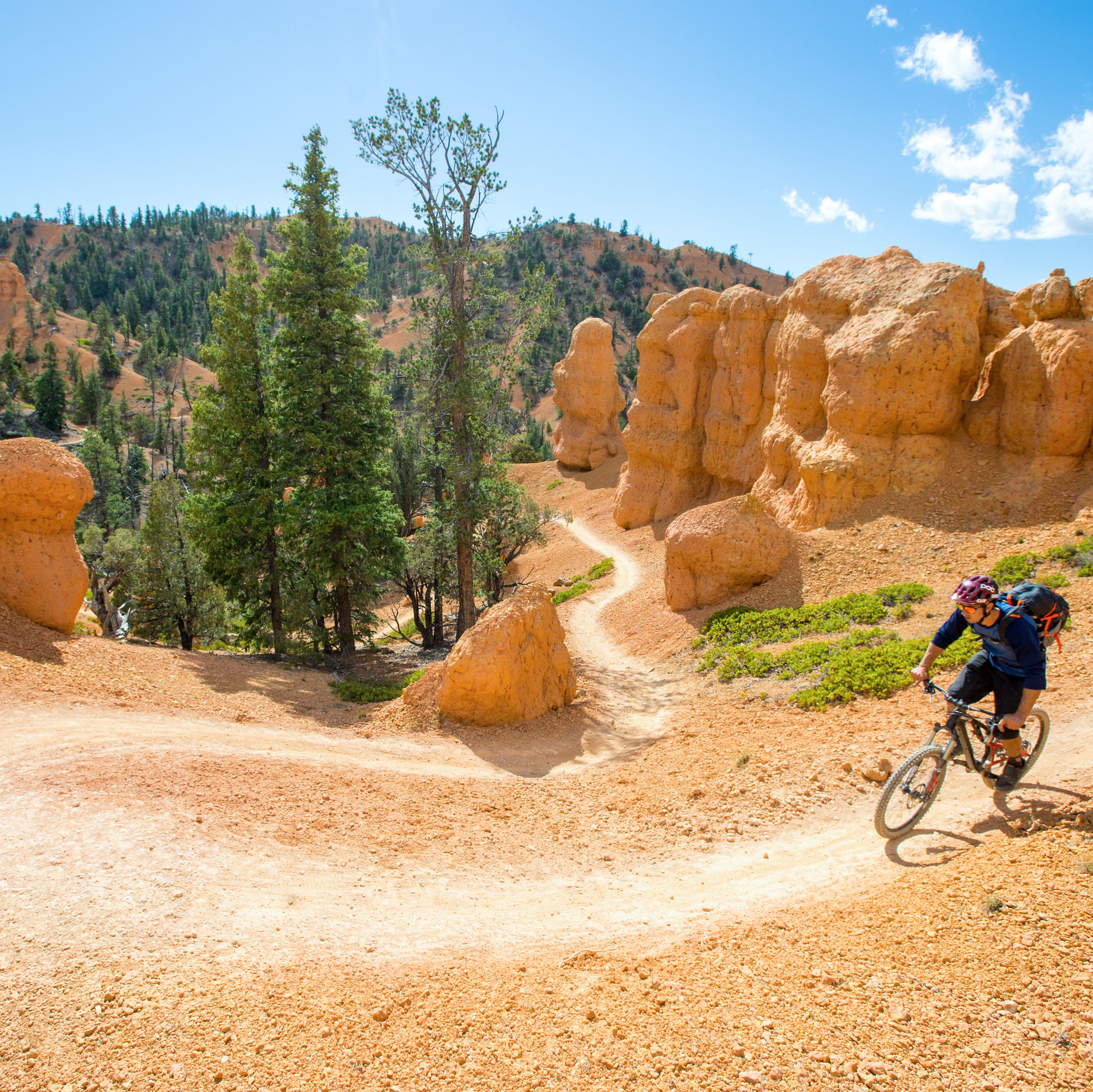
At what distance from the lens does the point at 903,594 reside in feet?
45.8

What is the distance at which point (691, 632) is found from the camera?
16906 millimetres

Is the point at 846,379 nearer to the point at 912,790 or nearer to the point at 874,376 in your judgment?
the point at 874,376

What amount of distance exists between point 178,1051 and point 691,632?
14.1 metres

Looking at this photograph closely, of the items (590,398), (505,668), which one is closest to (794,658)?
(505,668)

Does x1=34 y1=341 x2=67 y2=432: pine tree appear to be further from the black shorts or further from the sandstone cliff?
the black shorts

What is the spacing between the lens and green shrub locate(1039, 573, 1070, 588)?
11.6 metres

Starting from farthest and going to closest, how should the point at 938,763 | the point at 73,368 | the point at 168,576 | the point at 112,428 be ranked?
the point at 73,368 → the point at 112,428 → the point at 168,576 → the point at 938,763

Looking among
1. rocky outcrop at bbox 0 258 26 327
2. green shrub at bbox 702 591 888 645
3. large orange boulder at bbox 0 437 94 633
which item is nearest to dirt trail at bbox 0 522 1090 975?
large orange boulder at bbox 0 437 94 633

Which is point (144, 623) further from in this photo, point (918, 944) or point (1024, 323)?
point (1024, 323)

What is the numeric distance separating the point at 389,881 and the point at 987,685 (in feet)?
20.2

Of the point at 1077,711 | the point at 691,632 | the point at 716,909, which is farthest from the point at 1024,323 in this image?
the point at 716,909

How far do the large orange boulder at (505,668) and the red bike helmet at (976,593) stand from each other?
7531mm

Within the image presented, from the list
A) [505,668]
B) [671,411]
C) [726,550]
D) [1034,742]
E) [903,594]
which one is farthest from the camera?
[671,411]

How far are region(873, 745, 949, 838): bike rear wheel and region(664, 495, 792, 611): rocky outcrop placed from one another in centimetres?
1091
